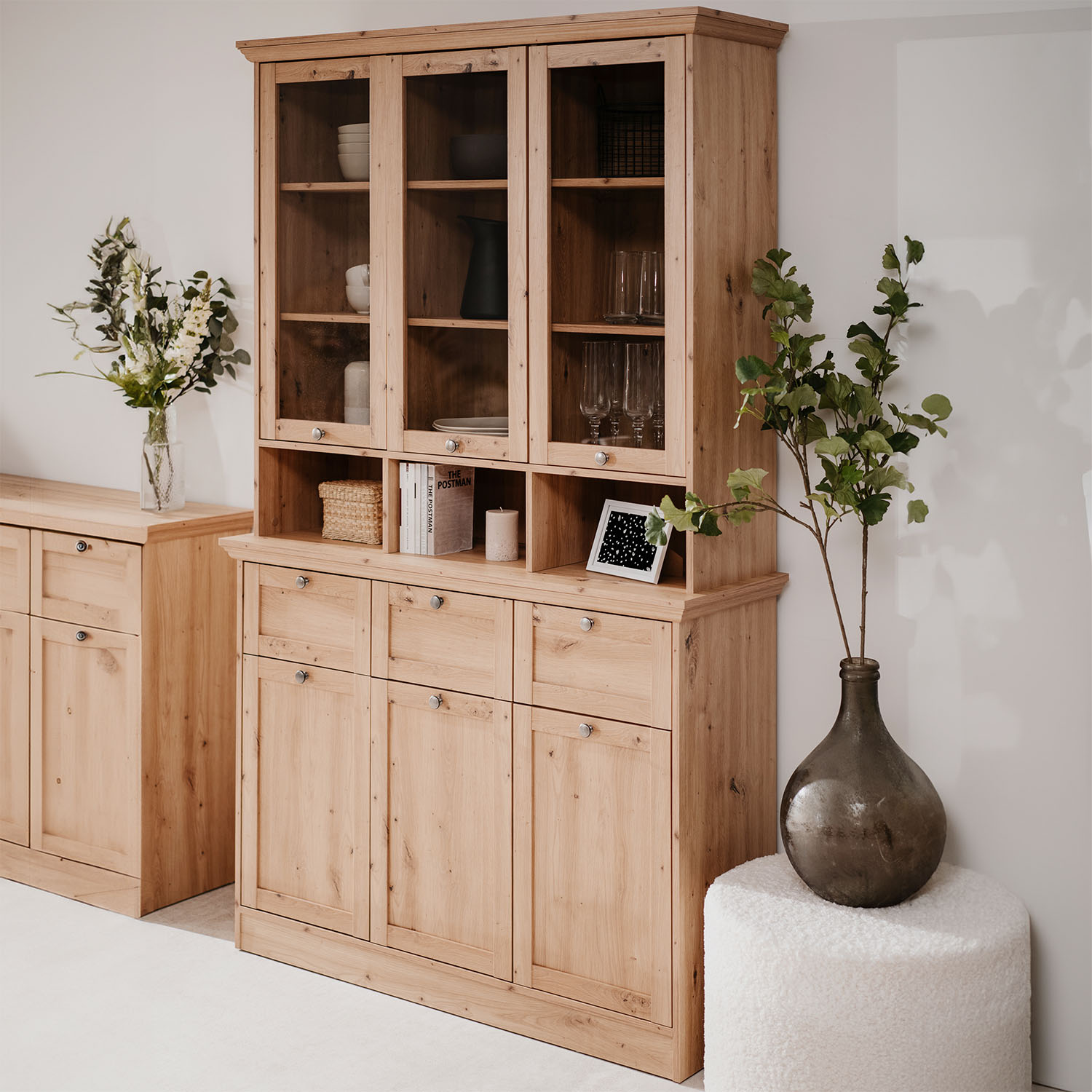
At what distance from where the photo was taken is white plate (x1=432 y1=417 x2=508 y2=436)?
271 centimetres

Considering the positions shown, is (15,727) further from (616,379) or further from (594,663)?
→ (616,379)

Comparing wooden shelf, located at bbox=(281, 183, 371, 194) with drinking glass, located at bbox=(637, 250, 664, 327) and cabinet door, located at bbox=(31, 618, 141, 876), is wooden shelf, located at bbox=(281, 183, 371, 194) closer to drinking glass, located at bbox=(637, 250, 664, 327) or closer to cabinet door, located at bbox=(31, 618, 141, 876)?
drinking glass, located at bbox=(637, 250, 664, 327)

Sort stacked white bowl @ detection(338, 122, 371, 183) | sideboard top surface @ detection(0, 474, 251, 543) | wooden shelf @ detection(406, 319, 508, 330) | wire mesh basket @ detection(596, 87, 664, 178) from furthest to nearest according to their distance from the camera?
sideboard top surface @ detection(0, 474, 251, 543) → stacked white bowl @ detection(338, 122, 371, 183) → wooden shelf @ detection(406, 319, 508, 330) → wire mesh basket @ detection(596, 87, 664, 178)

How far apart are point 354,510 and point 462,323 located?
541 millimetres

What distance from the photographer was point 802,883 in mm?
2518

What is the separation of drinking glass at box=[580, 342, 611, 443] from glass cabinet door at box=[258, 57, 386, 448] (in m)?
0.48

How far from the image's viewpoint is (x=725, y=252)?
2518 millimetres

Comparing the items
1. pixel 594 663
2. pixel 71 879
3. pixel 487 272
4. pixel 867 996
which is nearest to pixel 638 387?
pixel 487 272

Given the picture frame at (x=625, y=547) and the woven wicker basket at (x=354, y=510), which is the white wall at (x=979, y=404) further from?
the woven wicker basket at (x=354, y=510)

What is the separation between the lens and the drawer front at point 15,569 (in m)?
3.46

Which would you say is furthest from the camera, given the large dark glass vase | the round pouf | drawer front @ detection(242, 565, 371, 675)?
drawer front @ detection(242, 565, 371, 675)

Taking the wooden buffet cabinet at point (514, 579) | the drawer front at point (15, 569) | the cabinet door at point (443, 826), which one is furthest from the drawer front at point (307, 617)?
the drawer front at point (15, 569)

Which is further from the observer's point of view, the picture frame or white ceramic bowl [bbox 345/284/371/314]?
white ceramic bowl [bbox 345/284/371/314]

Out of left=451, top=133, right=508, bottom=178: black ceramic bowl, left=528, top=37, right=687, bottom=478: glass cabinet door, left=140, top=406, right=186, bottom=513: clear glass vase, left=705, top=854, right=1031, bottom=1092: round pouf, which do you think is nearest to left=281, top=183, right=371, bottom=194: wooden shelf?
left=451, top=133, right=508, bottom=178: black ceramic bowl
